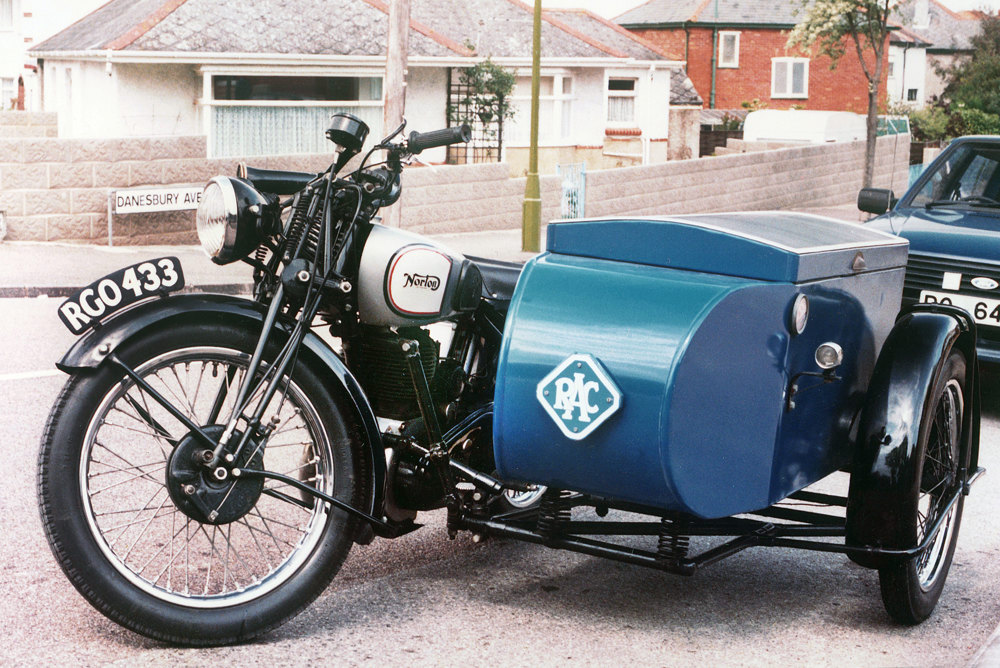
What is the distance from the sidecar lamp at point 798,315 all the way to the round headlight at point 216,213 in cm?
166

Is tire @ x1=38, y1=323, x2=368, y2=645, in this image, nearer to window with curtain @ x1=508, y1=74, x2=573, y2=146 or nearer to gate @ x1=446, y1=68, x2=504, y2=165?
gate @ x1=446, y1=68, x2=504, y2=165

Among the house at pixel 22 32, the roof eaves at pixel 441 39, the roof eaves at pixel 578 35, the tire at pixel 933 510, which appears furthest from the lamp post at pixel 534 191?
the house at pixel 22 32

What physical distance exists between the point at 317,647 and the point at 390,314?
3.37 ft

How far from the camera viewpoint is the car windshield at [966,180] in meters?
9.25

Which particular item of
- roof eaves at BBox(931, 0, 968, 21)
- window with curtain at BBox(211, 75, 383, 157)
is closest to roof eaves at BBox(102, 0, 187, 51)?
window with curtain at BBox(211, 75, 383, 157)

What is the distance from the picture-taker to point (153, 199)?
1656cm

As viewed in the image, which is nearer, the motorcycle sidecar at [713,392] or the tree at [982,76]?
the motorcycle sidecar at [713,392]

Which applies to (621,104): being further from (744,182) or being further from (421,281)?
(421,281)

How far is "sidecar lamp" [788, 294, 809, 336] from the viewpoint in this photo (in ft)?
13.0

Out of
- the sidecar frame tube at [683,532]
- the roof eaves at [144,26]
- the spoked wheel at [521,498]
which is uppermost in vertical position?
the roof eaves at [144,26]

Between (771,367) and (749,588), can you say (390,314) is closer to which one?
(771,367)

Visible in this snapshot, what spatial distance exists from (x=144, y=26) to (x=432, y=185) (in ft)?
→ 28.5

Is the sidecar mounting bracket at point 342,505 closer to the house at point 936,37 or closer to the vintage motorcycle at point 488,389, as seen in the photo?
the vintage motorcycle at point 488,389

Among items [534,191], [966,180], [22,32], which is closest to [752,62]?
[22,32]
